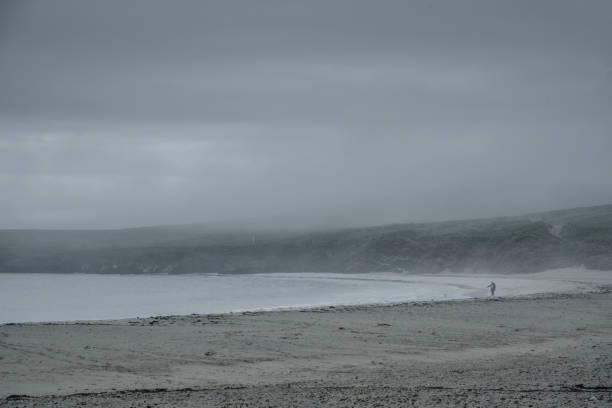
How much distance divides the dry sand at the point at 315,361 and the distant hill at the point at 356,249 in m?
37.0

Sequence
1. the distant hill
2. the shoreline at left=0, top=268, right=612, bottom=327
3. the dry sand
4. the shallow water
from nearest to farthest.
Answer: the dry sand < the shoreline at left=0, top=268, right=612, bottom=327 < the shallow water < the distant hill

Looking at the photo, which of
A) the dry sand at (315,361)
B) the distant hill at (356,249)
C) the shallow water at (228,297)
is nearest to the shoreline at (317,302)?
the shallow water at (228,297)

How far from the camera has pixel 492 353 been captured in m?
14.2

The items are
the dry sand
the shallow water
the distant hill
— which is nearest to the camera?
the dry sand

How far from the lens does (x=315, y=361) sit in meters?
13.3

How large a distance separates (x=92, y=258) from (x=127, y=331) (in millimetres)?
97852

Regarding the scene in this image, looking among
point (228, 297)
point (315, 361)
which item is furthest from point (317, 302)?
point (315, 361)

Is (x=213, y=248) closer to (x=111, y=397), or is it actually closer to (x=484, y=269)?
(x=484, y=269)

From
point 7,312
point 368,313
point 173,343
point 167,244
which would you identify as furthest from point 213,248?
point 173,343

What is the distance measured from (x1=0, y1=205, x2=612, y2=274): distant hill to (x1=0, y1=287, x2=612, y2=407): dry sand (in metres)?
37.0

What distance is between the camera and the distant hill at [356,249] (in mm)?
60406

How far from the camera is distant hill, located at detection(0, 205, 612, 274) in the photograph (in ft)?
198

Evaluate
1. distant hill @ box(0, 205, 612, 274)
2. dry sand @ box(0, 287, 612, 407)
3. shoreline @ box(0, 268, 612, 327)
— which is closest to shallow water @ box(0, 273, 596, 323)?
shoreline @ box(0, 268, 612, 327)

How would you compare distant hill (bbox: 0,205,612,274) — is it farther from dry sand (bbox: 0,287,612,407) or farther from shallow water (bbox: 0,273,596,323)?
dry sand (bbox: 0,287,612,407)
